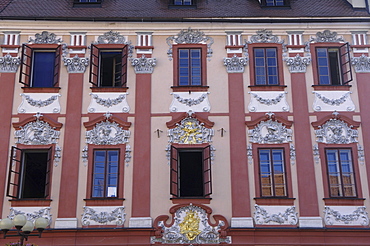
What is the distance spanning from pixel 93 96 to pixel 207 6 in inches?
256

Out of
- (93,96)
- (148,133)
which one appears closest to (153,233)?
(148,133)

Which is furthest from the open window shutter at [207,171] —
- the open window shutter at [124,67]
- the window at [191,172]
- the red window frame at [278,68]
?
the open window shutter at [124,67]

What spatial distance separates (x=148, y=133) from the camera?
20.6m

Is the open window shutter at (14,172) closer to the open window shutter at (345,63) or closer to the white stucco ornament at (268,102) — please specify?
the white stucco ornament at (268,102)

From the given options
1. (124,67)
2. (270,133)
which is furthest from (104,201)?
(270,133)

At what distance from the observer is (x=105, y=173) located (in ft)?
66.2

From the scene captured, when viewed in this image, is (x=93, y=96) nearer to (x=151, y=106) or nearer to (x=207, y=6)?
(x=151, y=106)

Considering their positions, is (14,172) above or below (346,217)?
above

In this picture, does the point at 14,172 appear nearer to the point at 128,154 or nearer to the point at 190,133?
the point at 128,154

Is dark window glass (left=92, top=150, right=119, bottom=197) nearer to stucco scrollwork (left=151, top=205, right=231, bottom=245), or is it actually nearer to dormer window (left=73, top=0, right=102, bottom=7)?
stucco scrollwork (left=151, top=205, right=231, bottom=245)

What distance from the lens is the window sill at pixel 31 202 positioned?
19641mm

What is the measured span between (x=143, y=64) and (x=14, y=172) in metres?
6.36

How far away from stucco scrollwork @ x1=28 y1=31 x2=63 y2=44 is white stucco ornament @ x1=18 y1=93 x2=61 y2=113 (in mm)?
2236

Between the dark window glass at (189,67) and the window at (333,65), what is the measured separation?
4719 millimetres
